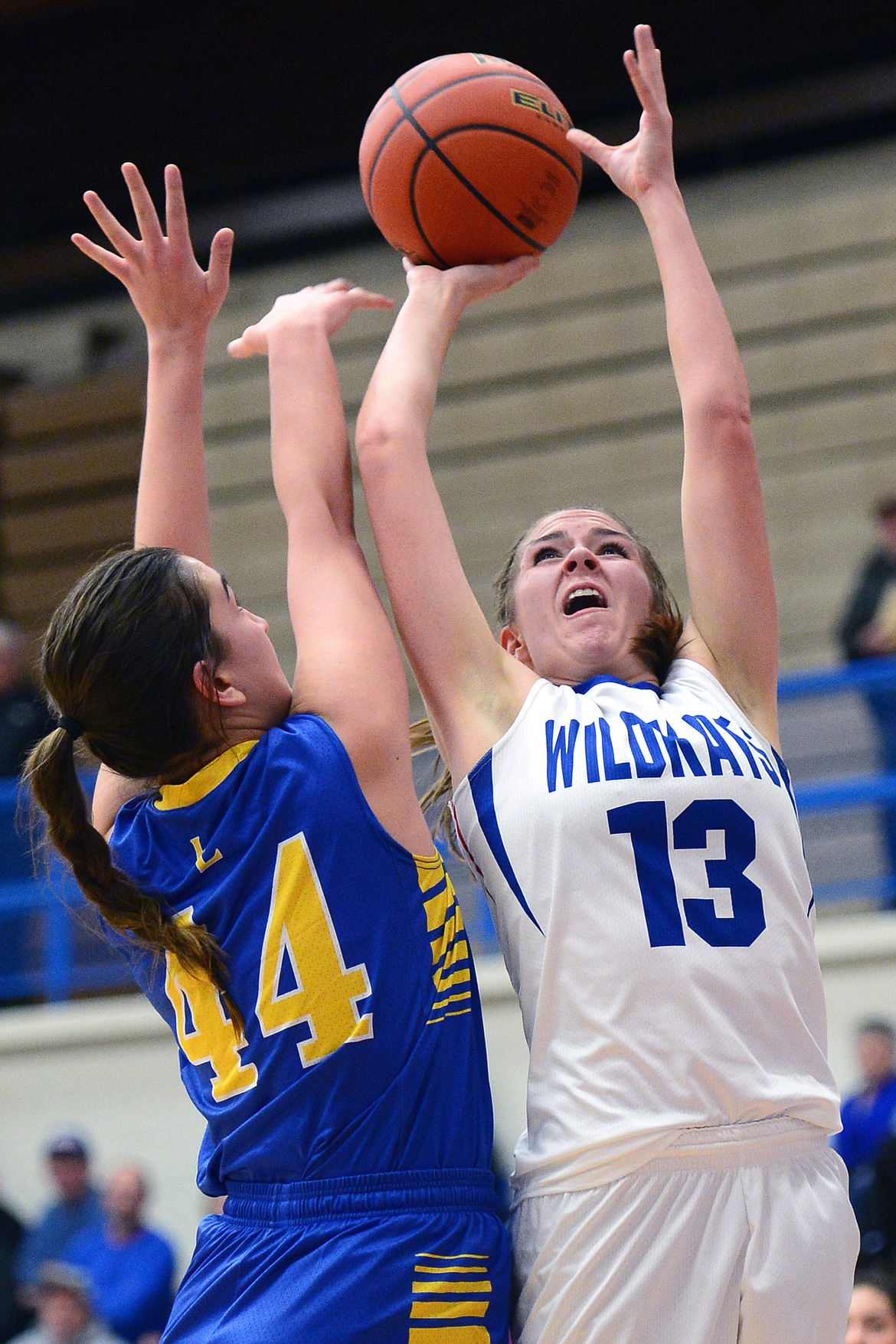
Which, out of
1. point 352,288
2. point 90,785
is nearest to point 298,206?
point 90,785

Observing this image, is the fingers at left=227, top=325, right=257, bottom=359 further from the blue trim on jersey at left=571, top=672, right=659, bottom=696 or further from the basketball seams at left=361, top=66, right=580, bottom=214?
the blue trim on jersey at left=571, top=672, right=659, bottom=696

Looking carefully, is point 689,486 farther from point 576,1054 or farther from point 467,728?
point 576,1054

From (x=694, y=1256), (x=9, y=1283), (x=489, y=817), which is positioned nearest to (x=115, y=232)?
(x=489, y=817)

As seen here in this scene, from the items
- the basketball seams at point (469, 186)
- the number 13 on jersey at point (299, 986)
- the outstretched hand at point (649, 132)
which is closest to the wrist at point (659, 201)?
the outstretched hand at point (649, 132)

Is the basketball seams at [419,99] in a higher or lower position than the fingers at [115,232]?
higher

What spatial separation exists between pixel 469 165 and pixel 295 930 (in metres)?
1.46

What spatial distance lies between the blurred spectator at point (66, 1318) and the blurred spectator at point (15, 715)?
2434 mm

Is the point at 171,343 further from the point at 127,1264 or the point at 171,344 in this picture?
the point at 127,1264

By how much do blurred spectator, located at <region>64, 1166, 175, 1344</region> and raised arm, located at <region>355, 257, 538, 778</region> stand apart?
524 cm

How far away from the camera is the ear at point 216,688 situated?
93.6 inches

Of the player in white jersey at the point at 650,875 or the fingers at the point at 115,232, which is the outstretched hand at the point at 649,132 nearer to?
the player in white jersey at the point at 650,875

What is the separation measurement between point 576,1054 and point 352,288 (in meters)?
1.38

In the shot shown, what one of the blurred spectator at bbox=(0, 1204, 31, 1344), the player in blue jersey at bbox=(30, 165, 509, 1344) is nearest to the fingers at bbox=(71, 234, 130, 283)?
the player in blue jersey at bbox=(30, 165, 509, 1344)

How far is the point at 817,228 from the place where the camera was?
10406 mm
